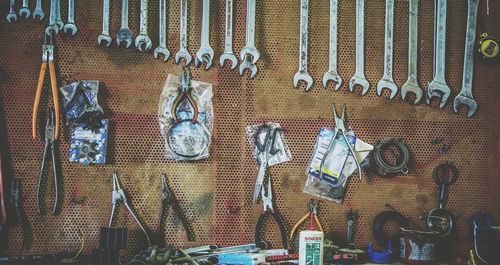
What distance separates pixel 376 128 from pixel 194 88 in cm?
90

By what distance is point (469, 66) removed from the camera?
2389 millimetres

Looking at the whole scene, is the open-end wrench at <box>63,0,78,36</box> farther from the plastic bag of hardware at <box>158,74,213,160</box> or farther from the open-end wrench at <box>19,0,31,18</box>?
the plastic bag of hardware at <box>158,74,213,160</box>

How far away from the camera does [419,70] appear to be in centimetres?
240

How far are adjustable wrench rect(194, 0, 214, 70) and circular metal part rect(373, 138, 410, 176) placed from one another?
90cm

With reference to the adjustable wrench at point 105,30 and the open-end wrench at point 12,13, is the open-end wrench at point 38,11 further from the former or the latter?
the adjustable wrench at point 105,30

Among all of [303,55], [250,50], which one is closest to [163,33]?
[250,50]

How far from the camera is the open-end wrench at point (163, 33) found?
2273 millimetres

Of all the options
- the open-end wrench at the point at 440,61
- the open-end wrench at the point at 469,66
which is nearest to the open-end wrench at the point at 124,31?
the open-end wrench at the point at 440,61

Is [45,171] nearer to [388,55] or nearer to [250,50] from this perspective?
[250,50]

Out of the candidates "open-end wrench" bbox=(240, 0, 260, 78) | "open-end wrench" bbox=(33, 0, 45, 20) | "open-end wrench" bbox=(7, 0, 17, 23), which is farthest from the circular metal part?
"open-end wrench" bbox=(7, 0, 17, 23)

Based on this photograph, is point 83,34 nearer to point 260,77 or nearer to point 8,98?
point 8,98

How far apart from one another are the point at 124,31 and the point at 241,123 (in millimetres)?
688

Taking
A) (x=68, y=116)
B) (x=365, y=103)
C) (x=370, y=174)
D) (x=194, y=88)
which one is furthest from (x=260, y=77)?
(x=68, y=116)

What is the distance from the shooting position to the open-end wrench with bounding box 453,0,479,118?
2.39m
